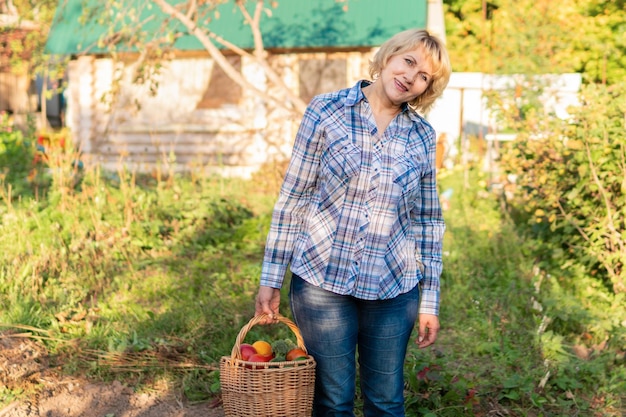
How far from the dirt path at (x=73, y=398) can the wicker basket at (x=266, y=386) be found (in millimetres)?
1157

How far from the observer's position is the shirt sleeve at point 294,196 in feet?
8.81

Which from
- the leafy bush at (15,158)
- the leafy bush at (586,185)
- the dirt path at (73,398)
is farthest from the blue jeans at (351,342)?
the leafy bush at (15,158)

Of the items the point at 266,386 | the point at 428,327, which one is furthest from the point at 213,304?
the point at 428,327

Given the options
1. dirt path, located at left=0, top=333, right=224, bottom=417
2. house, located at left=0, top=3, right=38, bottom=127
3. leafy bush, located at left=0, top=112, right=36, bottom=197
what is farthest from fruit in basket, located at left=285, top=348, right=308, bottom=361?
house, located at left=0, top=3, right=38, bottom=127

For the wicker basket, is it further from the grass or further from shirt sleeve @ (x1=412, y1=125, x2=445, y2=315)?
the grass

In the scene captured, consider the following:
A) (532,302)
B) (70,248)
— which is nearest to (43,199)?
(70,248)

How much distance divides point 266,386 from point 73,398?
5.89 ft

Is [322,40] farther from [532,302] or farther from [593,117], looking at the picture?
[532,302]

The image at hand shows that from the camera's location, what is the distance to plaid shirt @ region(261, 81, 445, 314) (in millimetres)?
2639

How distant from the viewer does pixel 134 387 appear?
4.29 meters

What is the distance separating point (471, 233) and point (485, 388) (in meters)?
3.34

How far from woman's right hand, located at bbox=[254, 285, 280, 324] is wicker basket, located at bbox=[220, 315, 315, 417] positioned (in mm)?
23

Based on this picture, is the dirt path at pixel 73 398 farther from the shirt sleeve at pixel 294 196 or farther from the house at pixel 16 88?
the house at pixel 16 88

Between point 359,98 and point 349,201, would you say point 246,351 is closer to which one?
point 349,201
